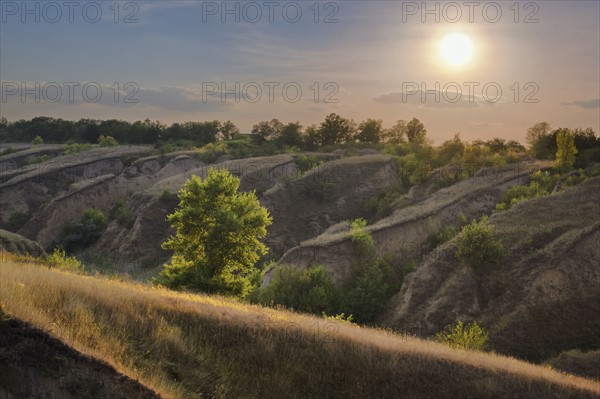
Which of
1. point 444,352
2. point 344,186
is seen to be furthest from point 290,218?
point 444,352

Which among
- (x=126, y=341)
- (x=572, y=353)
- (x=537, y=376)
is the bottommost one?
(x=572, y=353)

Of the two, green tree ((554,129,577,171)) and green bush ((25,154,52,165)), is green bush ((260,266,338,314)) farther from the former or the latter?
green bush ((25,154,52,165))

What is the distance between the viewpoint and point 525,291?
2969 centimetres

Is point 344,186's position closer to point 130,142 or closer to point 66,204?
point 66,204

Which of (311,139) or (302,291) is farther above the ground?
(311,139)

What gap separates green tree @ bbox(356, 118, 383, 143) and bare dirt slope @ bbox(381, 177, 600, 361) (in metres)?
95.1

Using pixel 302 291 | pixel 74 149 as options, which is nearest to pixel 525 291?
pixel 302 291

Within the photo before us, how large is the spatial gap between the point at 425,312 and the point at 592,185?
62.0ft

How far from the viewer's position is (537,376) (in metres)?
16.7

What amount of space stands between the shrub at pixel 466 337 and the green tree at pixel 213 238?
34.0 feet

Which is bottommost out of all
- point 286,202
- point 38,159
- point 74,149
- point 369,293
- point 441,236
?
point 369,293

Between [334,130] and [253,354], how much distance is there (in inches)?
4398

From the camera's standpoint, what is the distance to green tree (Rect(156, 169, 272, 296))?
30.0 metres

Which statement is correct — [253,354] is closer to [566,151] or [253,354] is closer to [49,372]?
[49,372]
